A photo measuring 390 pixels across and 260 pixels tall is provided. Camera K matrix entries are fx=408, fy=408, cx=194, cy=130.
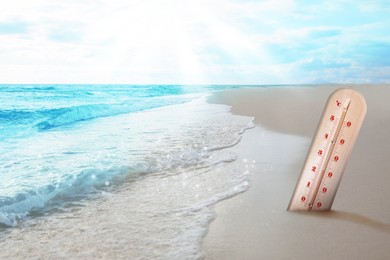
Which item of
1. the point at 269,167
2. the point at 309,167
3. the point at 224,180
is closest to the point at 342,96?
the point at 309,167

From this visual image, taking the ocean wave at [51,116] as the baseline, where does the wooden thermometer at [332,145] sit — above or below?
above

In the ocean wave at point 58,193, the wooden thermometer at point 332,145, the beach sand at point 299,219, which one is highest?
the wooden thermometer at point 332,145

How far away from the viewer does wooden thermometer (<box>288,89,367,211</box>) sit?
2953 millimetres

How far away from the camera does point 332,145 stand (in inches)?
117

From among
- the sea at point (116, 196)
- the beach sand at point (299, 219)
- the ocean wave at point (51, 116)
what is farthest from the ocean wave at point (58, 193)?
the ocean wave at point (51, 116)

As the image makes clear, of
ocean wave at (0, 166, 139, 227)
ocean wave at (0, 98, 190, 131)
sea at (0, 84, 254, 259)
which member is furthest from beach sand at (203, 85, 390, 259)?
ocean wave at (0, 98, 190, 131)

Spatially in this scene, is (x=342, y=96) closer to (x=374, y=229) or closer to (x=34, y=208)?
(x=374, y=229)

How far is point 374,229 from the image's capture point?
2.67 meters

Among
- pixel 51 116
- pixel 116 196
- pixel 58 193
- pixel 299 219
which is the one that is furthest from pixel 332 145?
pixel 51 116

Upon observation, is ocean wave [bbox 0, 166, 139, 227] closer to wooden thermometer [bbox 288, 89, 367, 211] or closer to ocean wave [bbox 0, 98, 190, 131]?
wooden thermometer [bbox 288, 89, 367, 211]

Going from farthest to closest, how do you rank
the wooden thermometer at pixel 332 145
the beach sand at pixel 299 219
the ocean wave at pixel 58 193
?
1. the ocean wave at pixel 58 193
2. the wooden thermometer at pixel 332 145
3. the beach sand at pixel 299 219

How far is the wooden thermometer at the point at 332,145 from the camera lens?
2953mm

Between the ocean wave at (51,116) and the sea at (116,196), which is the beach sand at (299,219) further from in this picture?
the ocean wave at (51,116)

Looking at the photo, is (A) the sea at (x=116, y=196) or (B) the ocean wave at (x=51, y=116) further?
(B) the ocean wave at (x=51, y=116)
